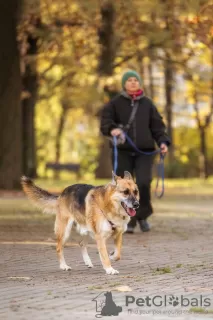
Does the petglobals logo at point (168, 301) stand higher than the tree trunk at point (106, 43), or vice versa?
the tree trunk at point (106, 43)

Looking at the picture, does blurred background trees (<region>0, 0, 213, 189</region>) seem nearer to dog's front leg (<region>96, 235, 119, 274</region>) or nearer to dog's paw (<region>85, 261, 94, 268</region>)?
dog's paw (<region>85, 261, 94, 268</region>)

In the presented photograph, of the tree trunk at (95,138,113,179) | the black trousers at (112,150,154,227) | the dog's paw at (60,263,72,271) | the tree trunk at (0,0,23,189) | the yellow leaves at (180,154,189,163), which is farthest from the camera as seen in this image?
the yellow leaves at (180,154,189,163)

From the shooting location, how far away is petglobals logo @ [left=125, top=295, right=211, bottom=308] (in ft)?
26.2

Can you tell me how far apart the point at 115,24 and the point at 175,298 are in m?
25.0

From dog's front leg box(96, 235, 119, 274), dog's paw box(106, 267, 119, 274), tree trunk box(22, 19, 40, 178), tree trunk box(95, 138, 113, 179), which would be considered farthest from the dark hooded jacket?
tree trunk box(95, 138, 113, 179)

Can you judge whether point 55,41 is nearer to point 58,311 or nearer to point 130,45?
point 130,45

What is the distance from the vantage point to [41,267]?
10789mm

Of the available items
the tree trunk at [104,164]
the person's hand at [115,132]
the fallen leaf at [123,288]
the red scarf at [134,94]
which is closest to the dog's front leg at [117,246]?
the fallen leaf at [123,288]

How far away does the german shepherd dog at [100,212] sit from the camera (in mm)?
10391

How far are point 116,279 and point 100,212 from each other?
3.56ft

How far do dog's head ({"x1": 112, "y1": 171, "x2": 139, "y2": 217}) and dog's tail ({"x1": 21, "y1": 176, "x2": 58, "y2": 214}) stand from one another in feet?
3.28

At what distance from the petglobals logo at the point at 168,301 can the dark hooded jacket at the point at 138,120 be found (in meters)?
6.42

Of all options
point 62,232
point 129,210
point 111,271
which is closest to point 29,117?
point 62,232

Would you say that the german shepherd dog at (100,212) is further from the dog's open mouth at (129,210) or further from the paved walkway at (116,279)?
the paved walkway at (116,279)
